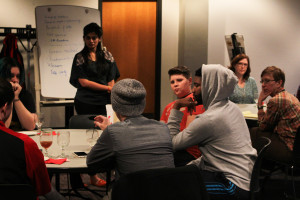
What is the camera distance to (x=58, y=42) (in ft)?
17.2

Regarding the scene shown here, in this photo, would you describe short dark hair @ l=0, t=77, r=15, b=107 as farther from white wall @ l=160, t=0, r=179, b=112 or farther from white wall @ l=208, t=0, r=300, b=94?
white wall @ l=160, t=0, r=179, b=112

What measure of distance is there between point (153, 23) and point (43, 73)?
7.78ft

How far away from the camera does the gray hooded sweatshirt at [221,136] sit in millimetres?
2074

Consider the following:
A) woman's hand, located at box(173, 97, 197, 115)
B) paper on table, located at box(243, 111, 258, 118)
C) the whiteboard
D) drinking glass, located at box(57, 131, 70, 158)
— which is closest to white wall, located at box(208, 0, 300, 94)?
the whiteboard

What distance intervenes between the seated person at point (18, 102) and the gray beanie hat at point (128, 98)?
136 cm

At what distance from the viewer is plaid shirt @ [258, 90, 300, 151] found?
133 inches

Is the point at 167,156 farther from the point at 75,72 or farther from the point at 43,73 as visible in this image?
the point at 43,73

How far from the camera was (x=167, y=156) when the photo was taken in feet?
6.11

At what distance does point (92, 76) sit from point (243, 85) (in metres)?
2.17

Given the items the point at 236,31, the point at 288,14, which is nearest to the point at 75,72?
the point at 236,31

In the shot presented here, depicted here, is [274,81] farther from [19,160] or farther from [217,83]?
[19,160]

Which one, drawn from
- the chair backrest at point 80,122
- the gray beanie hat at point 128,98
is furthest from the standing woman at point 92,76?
the gray beanie hat at point 128,98

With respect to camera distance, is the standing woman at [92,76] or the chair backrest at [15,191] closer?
the chair backrest at [15,191]

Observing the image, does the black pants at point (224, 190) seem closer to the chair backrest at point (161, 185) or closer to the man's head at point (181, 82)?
the chair backrest at point (161, 185)
